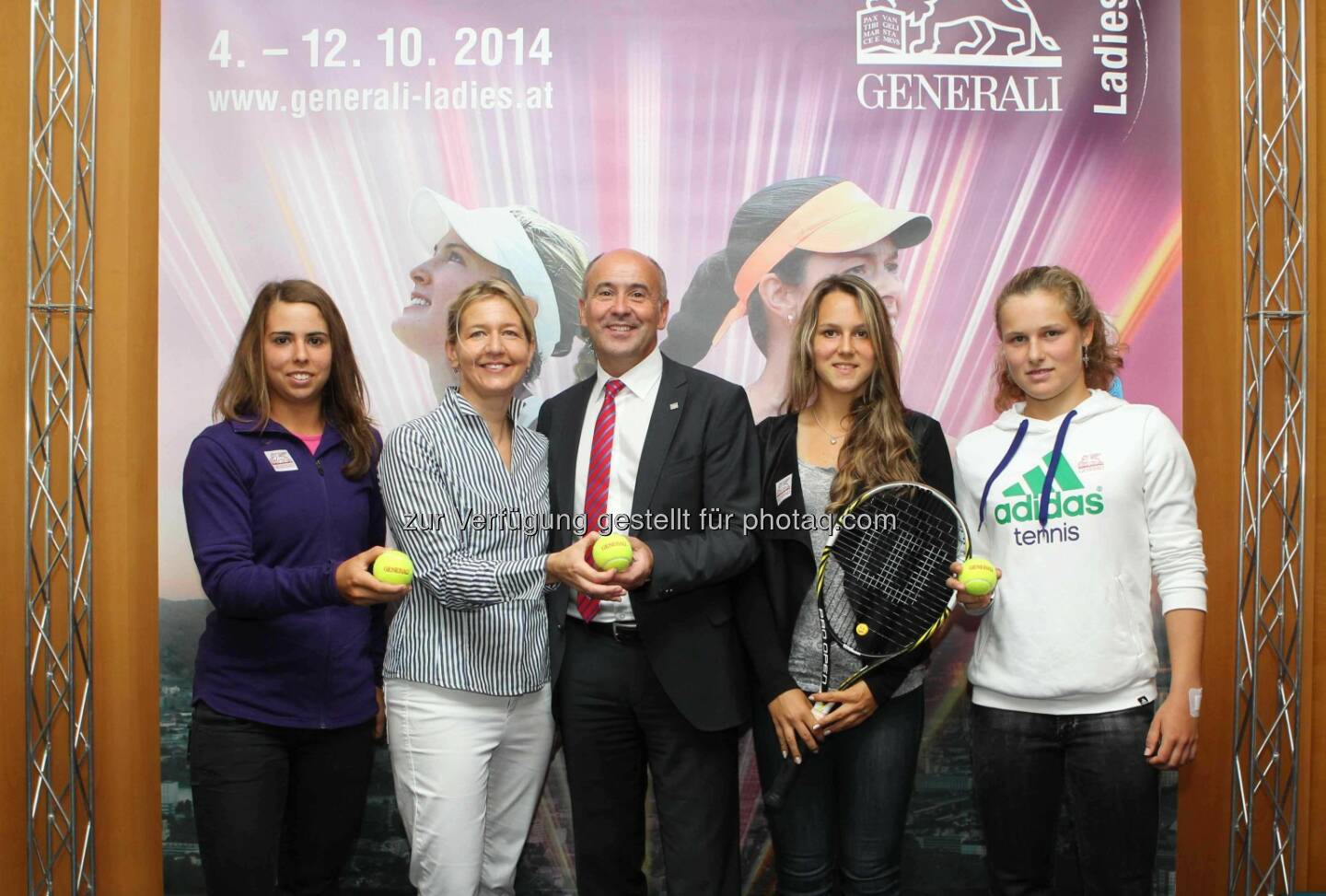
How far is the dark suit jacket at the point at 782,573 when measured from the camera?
109 inches

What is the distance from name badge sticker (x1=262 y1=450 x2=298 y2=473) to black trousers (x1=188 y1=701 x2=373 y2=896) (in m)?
0.67

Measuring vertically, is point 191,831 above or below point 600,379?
below

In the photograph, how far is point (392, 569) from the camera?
243 centimetres

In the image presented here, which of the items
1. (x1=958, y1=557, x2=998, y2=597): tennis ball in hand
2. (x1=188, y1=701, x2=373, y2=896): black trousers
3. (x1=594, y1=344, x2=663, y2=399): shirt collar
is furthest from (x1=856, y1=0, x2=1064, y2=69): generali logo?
(x1=188, y1=701, x2=373, y2=896): black trousers

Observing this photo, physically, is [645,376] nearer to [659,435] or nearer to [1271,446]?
[659,435]

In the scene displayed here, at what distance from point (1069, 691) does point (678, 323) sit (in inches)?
73.0

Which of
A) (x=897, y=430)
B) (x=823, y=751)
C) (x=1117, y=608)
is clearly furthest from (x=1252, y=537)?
(x=823, y=751)

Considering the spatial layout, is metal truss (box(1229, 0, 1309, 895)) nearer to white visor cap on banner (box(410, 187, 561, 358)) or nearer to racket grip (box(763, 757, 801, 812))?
racket grip (box(763, 757, 801, 812))

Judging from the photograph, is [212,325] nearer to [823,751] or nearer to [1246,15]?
[823,751]

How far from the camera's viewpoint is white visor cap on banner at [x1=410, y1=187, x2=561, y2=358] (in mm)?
3707

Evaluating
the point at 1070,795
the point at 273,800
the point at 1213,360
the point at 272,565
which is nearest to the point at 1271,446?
the point at 1213,360

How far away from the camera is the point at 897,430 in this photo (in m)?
2.82

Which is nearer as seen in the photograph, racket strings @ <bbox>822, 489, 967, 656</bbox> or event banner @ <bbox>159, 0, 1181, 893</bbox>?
racket strings @ <bbox>822, 489, 967, 656</bbox>

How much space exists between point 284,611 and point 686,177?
208 centimetres
